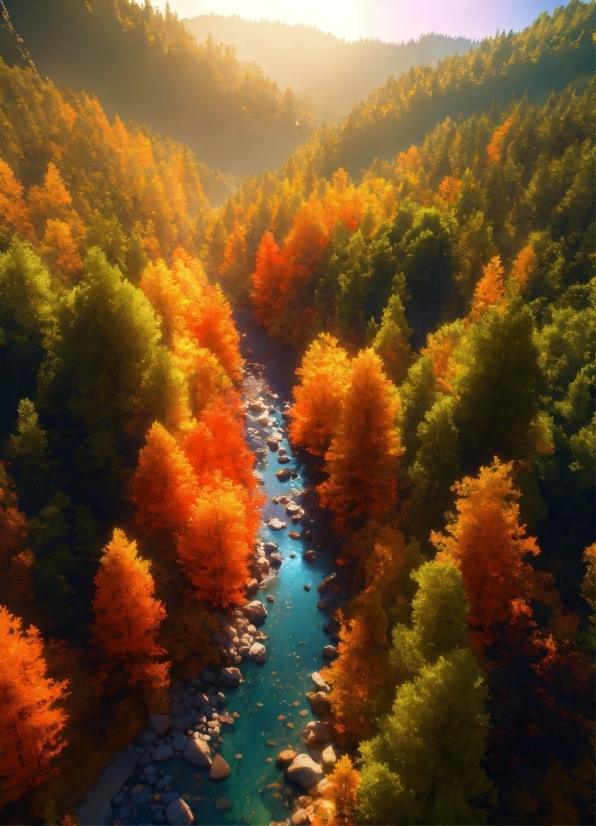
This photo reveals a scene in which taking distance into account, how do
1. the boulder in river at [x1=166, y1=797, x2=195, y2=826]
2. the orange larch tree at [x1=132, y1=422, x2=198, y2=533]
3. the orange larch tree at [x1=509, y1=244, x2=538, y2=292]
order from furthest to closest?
the orange larch tree at [x1=509, y1=244, x2=538, y2=292]
the orange larch tree at [x1=132, y1=422, x2=198, y2=533]
the boulder in river at [x1=166, y1=797, x2=195, y2=826]

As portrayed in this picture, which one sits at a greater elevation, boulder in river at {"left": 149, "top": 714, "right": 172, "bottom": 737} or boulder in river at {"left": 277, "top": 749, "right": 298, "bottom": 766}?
boulder in river at {"left": 149, "top": 714, "right": 172, "bottom": 737}

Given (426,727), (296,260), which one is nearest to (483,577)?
(426,727)

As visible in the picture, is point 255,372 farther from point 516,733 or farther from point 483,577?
point 516,733

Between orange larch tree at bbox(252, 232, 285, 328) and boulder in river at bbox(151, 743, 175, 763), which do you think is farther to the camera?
orange larch tree at bbox(252, 232, 285, 328)

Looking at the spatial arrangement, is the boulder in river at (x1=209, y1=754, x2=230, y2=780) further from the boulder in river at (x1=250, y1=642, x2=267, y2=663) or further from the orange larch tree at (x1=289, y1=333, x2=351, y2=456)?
the orange larch tree at (x1=289, y1=333, x2=351, y2=456)

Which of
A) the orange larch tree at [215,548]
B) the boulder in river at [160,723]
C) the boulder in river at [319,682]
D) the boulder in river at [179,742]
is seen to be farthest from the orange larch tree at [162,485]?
the boulder in river at [319,682]

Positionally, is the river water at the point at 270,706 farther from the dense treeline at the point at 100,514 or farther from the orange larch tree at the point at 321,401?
the orange larch tree at the point at 321,401

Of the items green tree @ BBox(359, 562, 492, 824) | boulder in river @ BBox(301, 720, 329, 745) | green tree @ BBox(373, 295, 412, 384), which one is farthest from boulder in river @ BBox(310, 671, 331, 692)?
green tree @ BBox(373, 295, 412, 384)
